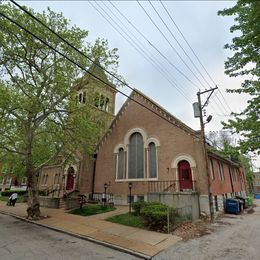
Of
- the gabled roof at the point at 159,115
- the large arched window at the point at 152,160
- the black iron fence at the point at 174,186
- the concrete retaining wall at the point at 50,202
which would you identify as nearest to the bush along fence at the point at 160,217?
the black iron fence at the point at 174,186

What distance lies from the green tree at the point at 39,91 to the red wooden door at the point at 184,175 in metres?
7.31

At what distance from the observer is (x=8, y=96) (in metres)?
11.2

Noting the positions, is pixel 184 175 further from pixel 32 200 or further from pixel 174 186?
pixel 32 200

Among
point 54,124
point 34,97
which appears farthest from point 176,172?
point 34,97

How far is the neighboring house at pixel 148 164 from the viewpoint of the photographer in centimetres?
1462

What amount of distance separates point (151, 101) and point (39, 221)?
13132mm

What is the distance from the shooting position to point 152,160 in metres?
17.7

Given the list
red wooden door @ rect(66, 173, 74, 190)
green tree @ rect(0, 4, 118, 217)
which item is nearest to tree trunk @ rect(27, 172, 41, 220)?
green tree @ rect(0, 4, 118, 217)

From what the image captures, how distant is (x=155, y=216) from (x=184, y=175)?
6344mm

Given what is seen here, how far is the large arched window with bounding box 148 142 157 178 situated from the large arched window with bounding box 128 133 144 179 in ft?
2.64

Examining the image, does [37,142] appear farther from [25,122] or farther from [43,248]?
[43,248]

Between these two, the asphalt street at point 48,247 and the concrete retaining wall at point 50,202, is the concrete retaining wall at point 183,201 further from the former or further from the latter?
the concrete retaining wall at point 50,202

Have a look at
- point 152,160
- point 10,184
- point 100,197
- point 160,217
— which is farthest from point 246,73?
point 10,184

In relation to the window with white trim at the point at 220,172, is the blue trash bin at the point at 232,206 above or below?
below
